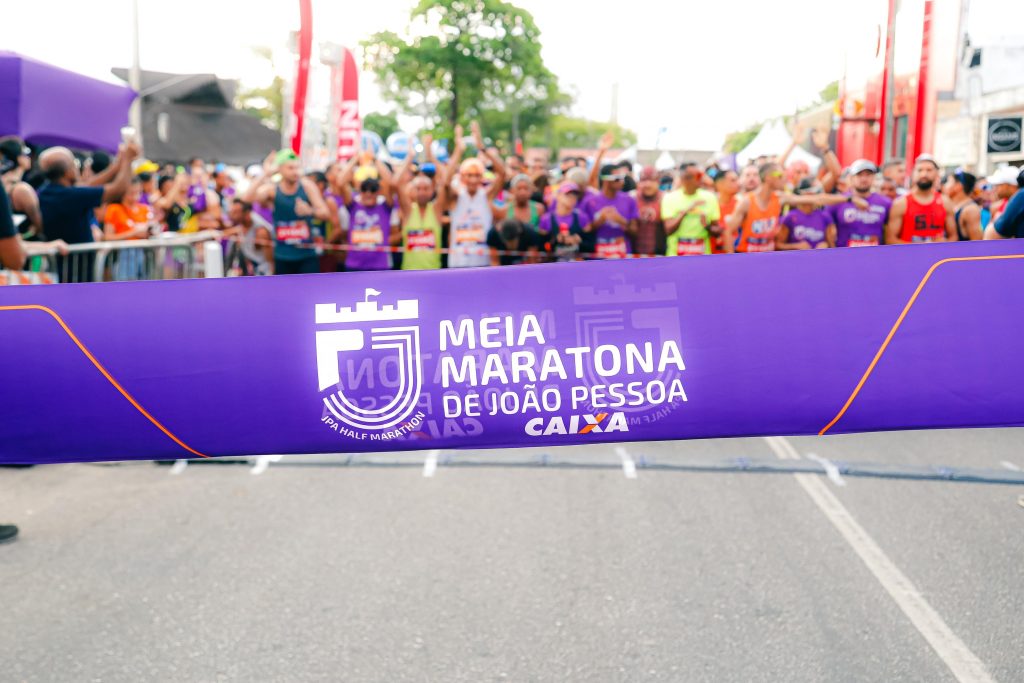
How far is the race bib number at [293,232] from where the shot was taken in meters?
12.6

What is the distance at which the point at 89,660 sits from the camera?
4449mm

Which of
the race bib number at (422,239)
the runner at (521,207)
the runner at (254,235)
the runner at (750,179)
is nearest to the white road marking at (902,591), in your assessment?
the runner at (521,207)

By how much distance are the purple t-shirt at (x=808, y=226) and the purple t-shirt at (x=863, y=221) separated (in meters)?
0.20

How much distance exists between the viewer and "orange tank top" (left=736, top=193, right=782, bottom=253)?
40.4ft

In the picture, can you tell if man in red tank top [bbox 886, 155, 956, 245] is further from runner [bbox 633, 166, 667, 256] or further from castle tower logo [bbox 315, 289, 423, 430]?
castle tower logo [bbox 315, 289, 423, 430]

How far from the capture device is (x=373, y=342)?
14.4ft

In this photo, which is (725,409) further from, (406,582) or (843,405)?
(406,582)

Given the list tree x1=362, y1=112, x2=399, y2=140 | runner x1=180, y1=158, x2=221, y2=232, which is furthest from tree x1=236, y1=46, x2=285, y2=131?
runner x1=180, y1=158, x2=221, y2=232

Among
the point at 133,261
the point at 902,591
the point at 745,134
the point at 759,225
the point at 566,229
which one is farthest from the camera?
the point at 745,134

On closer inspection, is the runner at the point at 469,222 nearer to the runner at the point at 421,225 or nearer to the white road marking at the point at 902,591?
the runner at the point at 421,225

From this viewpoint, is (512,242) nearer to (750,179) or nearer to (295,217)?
(295,217)

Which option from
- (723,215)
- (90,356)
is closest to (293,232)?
(723,215)

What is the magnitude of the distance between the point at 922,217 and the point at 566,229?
3.67m

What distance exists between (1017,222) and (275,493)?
15.9ft
